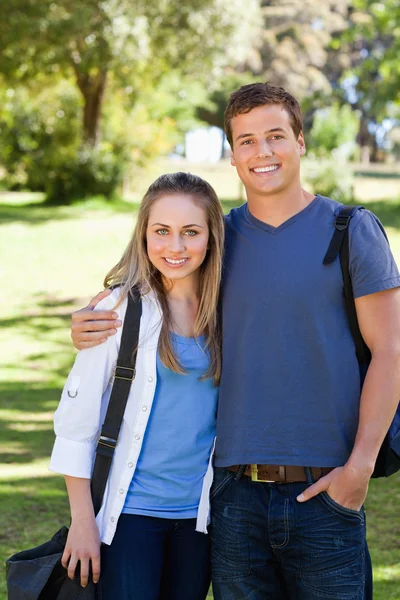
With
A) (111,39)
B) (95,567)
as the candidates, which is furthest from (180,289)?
(111,39)

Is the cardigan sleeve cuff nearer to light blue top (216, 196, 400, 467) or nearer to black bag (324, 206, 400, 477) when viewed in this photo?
light blue top (216, 196, 400, 467)

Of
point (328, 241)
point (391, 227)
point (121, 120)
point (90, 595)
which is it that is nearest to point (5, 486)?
point (90, 595)

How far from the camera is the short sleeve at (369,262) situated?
2.68m

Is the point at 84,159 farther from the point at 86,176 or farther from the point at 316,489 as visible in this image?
the point at 316,489

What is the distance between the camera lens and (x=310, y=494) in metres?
2.69

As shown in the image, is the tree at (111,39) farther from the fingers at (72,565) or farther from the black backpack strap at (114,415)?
the fingers at (72,565)

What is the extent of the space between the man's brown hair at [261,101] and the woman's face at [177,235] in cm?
34

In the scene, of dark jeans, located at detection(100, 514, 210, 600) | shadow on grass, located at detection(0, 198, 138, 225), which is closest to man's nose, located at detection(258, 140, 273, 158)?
dark jeans, located at detection(100, 514, 210, 600)

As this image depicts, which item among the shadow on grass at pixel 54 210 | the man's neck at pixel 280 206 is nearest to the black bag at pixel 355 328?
the man's neck at pixel 280 206

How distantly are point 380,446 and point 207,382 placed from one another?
588 millimetres

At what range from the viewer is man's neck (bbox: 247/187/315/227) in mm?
2875

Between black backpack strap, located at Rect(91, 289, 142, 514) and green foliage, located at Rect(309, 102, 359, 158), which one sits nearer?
black backpack strap, located at Rect(91, 289, 142, 514)

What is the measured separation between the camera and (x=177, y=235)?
Result: 287cm

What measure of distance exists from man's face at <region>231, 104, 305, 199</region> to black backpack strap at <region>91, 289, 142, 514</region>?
2.20ft
